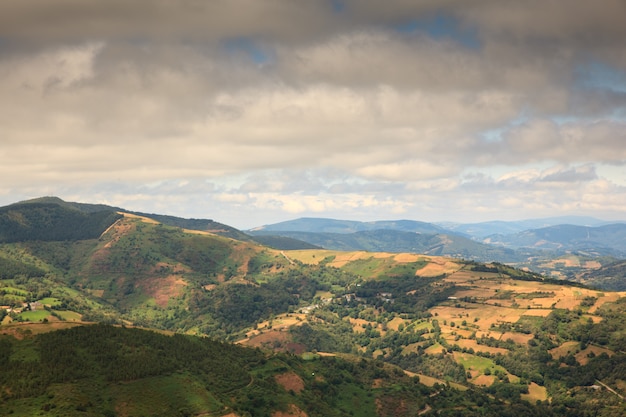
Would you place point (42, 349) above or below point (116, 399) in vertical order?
above

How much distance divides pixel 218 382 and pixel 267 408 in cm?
2306

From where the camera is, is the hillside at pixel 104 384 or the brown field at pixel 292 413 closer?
the hillside at pixel 104 384

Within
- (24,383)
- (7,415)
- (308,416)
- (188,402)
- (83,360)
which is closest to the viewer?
(7,415)

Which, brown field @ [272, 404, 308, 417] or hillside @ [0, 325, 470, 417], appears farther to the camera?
brown field @ [272, 404, 308, 417]

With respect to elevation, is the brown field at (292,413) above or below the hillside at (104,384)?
below

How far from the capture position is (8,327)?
196875 millimetres

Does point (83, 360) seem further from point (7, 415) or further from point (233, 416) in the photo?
point (233, 416)

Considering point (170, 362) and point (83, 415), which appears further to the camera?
point (170, 362)

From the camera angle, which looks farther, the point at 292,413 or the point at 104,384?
the point at 292,413

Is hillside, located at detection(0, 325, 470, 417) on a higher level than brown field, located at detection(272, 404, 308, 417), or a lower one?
higher

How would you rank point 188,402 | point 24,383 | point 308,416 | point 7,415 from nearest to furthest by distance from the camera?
1. point 7,415
2. point 24,383
3. point 188,402
4. point 308,416


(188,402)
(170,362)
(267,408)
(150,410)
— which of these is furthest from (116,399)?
(267,408)

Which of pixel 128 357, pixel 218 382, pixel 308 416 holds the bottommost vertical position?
pixel 308 416

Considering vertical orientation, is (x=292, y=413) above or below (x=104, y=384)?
A: below
